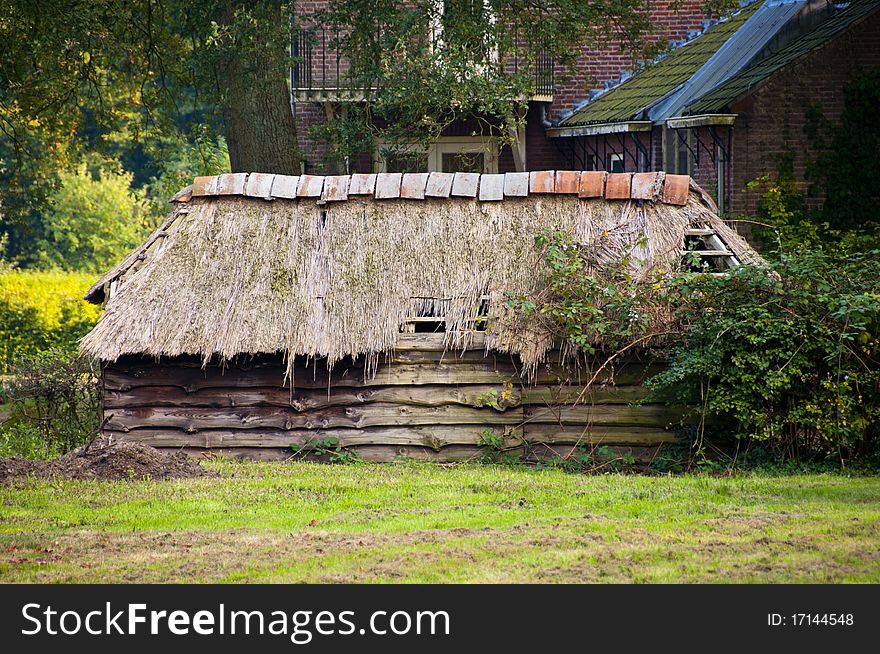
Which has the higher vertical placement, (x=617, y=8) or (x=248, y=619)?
(x=617, y=8)

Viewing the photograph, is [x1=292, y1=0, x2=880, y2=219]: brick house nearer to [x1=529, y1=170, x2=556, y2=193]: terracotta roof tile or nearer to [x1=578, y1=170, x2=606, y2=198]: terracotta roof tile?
[x1=578, y1=170, x2=606, y2=198]: terracotta roof tile

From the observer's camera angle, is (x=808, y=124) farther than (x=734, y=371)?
Yes

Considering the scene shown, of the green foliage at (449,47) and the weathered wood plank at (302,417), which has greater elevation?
the green foliage at (449,47)

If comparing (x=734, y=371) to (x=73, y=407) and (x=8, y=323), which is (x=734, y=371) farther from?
(x=8, y=323)

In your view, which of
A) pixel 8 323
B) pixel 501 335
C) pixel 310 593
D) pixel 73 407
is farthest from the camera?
pixel 8 323

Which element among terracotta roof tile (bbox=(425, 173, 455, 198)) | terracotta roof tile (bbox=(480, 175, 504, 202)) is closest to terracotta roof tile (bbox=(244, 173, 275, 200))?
terracotta roof tile (bbox=(425, 173, 455, 198))

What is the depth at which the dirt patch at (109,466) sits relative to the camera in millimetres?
10156

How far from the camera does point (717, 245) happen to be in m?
11.9

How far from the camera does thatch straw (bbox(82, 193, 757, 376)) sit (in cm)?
1123

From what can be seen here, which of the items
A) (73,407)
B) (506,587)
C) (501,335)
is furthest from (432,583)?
(73,407)

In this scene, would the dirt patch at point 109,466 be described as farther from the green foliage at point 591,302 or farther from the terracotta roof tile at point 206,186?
the green foliage at point 591,302

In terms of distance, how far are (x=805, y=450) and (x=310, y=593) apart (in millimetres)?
5961

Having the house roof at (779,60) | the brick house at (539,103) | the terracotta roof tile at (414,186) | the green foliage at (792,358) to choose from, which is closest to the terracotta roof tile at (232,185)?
the terracotta roof tile at (414,186)

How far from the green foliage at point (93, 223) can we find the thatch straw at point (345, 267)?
Result: 2502cm
